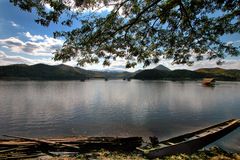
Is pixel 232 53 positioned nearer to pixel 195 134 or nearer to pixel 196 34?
pixel 196 34

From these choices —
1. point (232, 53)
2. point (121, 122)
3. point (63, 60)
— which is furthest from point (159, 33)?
point (121, 122)

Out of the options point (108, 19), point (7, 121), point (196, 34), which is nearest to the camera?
point (108, 19)

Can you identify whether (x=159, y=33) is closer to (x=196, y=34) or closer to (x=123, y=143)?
(x=196, y=34)

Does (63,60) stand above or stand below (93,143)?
above

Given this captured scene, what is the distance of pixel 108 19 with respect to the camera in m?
14.2

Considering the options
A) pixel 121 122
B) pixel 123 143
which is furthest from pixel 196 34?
pixel 121 122

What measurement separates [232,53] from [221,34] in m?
1.68

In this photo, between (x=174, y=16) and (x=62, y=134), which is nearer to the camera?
(x=174, y=16)

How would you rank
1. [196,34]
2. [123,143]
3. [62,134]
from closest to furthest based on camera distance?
[196,34]
[123,143]
[62,134]

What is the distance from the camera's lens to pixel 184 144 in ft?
67.9

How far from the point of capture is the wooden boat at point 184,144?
18.0m

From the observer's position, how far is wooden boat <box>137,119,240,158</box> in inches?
711

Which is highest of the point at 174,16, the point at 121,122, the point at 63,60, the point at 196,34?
the point at 174,16

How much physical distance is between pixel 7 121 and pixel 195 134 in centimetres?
3230
